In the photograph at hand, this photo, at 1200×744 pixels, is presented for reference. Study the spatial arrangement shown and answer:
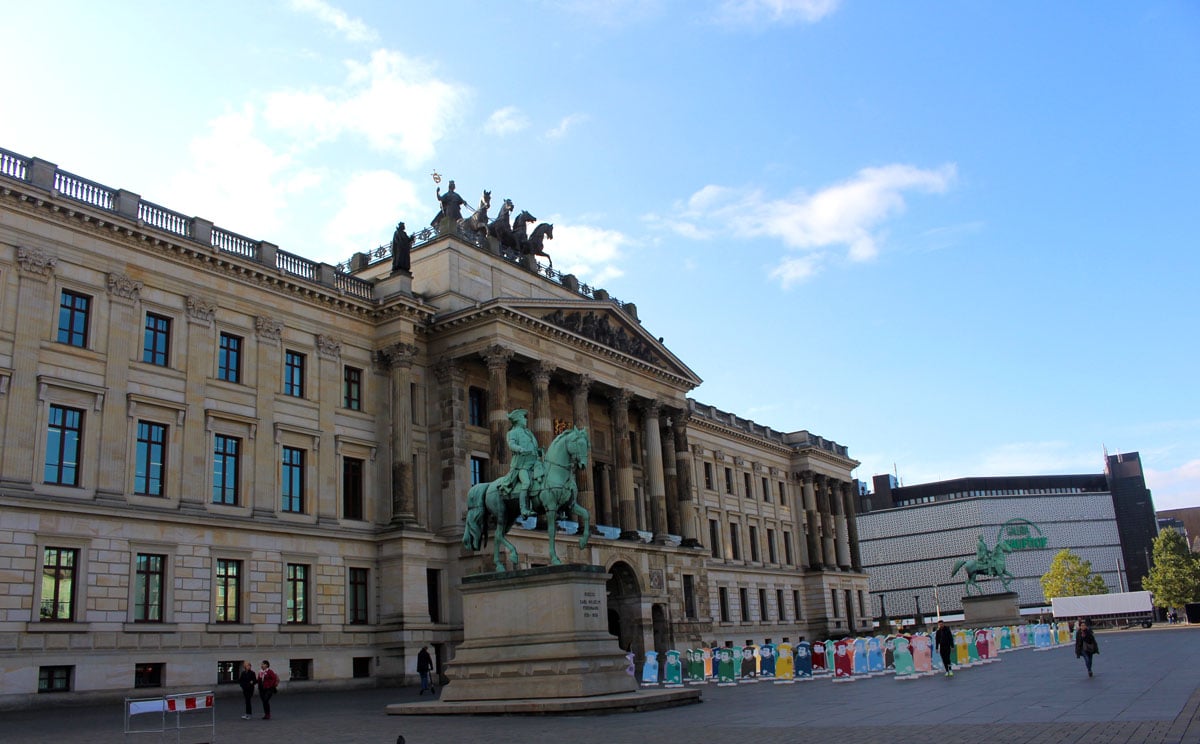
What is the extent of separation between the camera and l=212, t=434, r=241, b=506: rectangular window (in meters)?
38.2

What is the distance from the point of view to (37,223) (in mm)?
33844

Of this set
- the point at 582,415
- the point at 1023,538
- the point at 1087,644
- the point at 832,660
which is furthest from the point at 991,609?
the point at 1023,538

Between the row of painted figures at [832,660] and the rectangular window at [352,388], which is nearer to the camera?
the row of painted figures at [832,660]

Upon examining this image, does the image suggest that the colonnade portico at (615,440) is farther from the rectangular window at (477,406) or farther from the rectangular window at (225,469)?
the rectangular window at (225,469)

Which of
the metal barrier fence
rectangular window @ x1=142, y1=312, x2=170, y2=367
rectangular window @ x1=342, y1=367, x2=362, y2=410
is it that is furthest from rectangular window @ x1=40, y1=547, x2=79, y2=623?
rectangular window @ x1=342, y1=367, x2=362, y2=410

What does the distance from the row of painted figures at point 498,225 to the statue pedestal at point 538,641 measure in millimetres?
26229

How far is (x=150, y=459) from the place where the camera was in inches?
1420

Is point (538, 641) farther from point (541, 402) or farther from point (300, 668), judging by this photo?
point (541, 402)

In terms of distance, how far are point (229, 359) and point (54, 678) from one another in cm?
1352

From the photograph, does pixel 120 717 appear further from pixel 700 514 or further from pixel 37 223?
pixel 700 514

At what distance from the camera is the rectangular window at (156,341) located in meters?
36.8

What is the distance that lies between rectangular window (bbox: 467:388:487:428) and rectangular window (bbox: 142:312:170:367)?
1508 centimetres

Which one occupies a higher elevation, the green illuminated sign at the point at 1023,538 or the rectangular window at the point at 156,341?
the rectangular window at the point at 156,341

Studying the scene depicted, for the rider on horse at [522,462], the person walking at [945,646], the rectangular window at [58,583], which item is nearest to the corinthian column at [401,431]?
the rectangular window at [58,583]
